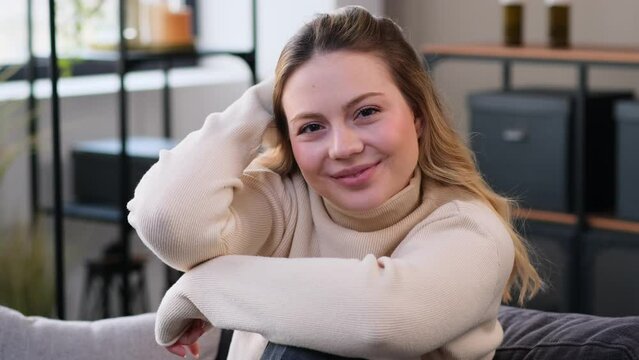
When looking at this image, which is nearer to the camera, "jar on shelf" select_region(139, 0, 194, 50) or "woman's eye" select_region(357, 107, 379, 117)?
"woman's eye" select_region(357, 107, 379, 117)

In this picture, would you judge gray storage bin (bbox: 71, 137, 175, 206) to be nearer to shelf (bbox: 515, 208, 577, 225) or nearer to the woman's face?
shelf (bbox: 515, 208, 577, 225)

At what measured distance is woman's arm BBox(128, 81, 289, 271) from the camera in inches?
62.1

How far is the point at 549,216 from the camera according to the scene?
3492 millimetres

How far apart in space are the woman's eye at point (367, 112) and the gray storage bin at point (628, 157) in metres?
1.84

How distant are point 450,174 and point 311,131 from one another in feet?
0.68

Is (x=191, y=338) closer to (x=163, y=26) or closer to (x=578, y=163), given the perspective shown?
(x=578, y=163)

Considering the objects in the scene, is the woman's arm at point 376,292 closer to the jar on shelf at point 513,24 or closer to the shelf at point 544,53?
the shelf at point 544,53

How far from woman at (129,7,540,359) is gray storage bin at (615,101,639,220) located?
1637 millimetres

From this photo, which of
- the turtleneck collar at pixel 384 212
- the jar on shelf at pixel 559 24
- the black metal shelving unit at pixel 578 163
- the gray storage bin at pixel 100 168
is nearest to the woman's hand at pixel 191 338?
the turtleneck collar at pixel 384 212

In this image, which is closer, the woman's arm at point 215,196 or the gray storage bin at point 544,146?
the woman's arm at point 215,196

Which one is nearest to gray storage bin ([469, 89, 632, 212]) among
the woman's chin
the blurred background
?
the blurred background

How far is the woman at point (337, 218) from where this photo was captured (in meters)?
1.47

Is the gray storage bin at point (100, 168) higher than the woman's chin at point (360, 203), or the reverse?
the woman's chin at point (360, 203)

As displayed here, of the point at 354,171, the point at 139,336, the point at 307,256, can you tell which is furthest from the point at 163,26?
the point at 354,171
